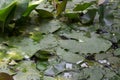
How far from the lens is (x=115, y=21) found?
6.66 ft

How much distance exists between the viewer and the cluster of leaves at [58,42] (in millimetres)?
1502

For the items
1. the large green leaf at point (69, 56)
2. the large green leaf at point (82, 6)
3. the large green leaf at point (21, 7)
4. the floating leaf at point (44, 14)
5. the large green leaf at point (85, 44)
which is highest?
the large green leaf at point (21, 7)

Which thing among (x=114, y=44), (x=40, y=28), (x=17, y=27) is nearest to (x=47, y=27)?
(x=40, y=28)

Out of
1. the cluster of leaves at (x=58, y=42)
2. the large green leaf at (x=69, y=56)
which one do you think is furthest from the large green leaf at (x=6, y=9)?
the large green leaf at (x=69, y=56)

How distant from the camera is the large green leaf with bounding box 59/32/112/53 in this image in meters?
1.71

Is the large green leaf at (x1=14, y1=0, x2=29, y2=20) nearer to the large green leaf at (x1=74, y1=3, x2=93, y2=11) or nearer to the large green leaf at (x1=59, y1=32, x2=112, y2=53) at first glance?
the large green leaf at (x1=59, y1=32, x2=112, y2=53)

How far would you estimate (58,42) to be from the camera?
5.82 feet

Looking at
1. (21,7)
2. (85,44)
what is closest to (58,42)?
(85,44)

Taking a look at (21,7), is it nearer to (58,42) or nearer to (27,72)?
(58,42)

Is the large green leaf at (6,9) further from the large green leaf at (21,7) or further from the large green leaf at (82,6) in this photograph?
the large green leaf at (82,6)

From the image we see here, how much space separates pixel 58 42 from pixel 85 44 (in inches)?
6.5

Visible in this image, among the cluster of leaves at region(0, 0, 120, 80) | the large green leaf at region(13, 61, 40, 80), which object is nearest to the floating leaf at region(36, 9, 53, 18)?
the cluster of leaves at region(0, 0, 120, 80)

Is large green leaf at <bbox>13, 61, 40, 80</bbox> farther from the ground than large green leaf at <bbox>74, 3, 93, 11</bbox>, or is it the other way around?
large green leaf at <bbox>74, 3, 93, 11</bbox>

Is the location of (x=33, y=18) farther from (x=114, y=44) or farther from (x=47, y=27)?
(x=114, y=44)
